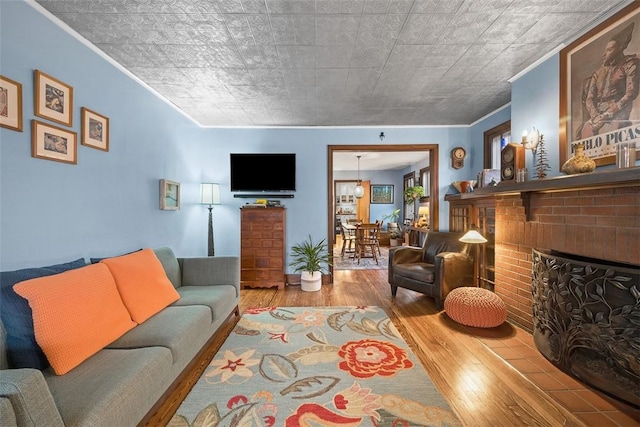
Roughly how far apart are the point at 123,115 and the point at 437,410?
11.5 feet

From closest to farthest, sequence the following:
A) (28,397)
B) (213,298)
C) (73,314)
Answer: (28,397) < (73,314) < (213,298)

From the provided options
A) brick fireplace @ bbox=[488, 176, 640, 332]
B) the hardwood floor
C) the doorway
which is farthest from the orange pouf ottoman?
the doorway

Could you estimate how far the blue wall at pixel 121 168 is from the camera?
1.70 m

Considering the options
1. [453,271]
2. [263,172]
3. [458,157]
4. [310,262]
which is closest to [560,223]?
[453,271]

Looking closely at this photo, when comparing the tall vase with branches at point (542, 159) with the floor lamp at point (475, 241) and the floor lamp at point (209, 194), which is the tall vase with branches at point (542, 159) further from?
the floor lamp at point (209, 194)

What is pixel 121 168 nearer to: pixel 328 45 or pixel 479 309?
pixel 328 45

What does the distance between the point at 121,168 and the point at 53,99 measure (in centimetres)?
77

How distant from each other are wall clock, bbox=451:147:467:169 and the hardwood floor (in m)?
2.17

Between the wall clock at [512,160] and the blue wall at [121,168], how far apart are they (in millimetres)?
1638

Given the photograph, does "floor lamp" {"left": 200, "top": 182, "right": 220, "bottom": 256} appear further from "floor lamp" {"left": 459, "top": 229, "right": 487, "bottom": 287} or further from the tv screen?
"floor lamp" {"left": 459, "top": 229, "right": 487, "bottom": 287}

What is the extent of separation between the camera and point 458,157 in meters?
4.34

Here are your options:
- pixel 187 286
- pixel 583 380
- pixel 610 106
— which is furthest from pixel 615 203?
pixel 187 286

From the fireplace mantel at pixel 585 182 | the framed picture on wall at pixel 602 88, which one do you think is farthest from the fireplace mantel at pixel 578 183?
the framed picture on wall at pixel 602 88

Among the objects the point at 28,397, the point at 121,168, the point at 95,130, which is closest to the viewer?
the point at 28,397
